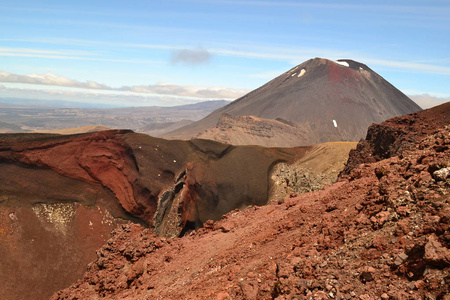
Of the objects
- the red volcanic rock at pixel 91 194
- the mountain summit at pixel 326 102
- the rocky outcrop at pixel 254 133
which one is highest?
the mountain summit at pixel 326 102

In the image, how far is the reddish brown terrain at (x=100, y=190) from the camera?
15281 mm

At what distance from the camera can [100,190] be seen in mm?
19312

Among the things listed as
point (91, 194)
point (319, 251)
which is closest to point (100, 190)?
point (91, 194)

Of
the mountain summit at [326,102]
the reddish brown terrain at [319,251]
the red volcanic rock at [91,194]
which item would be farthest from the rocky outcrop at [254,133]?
the reddish brown terrain at [319,251]

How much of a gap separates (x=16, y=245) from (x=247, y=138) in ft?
181

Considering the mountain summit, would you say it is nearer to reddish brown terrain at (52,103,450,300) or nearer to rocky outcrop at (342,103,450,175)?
rocky outcrop at (342,103,450,175)

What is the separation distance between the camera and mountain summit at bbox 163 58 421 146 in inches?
3322

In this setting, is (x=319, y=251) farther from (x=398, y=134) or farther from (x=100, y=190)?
(x=100, y=190)

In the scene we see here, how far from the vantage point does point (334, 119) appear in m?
87.4

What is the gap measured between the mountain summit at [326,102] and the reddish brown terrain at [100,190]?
1812 inches

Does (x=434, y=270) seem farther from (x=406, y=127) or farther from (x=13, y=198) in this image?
(x=13, y=198)

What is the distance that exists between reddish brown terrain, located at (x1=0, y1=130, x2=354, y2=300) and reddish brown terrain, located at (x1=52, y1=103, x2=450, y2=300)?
3.73 metres

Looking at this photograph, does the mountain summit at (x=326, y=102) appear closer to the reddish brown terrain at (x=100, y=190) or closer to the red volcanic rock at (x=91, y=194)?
the reddish brown terrain at (x=100, y=190)

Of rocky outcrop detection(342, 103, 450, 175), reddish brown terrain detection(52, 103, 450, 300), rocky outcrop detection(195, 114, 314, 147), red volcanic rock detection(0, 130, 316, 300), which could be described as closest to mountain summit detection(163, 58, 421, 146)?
rocky outcrop detection(195, 114, 314, 147)
